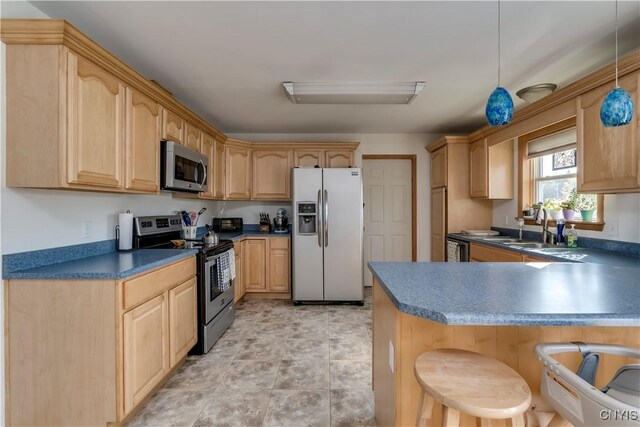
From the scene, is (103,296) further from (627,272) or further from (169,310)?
(627,272)

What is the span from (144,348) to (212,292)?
2.85 feet

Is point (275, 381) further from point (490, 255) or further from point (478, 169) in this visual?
point (478, 169)

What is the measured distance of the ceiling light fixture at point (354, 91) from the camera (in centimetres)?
270

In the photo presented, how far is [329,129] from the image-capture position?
431cm

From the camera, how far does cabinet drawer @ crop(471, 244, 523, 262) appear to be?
8.54 feet

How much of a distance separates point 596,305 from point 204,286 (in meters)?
2.46

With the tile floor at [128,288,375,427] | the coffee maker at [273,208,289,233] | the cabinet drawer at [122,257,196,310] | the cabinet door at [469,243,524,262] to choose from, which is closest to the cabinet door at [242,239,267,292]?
the coffee maker at [273,208,289,233]

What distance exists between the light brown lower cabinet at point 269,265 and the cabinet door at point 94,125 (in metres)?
2.19

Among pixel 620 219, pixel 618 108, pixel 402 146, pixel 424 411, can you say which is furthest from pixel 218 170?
pixel 620 219

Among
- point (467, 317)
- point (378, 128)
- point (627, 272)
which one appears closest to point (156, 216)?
point (467, 317)

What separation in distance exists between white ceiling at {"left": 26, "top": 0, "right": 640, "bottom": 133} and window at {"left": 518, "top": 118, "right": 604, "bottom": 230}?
57cm

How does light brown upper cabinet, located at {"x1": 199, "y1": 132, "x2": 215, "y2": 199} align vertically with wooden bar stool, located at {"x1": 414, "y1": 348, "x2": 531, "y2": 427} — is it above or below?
above

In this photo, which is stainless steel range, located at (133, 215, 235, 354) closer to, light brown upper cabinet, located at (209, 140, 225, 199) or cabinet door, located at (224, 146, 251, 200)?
light brown upper cabinet, located at (209, 140, 225, 199)

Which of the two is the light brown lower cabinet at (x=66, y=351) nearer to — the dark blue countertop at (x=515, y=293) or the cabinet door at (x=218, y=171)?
the dark blue countertop at (x=515, y=293)
